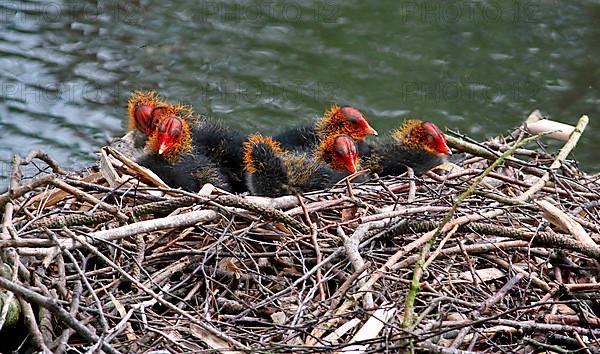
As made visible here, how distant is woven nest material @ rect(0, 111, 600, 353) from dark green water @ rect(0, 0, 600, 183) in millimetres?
3778

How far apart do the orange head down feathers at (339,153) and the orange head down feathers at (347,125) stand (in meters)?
0.22

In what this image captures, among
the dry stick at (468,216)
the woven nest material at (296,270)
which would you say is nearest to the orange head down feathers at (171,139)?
the woven nest material at (296,270)

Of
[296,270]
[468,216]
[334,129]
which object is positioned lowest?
[296,270]

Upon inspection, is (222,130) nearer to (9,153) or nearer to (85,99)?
(9,153)

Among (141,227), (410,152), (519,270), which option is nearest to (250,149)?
(410,152)

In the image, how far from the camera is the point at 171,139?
3.87 metres

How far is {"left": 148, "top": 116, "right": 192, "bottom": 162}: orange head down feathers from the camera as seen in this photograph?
3.86 m

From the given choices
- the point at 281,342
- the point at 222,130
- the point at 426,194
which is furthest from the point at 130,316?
the point at 222,130

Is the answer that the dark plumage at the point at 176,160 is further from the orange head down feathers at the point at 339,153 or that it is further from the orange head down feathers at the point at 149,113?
the orange head down feathers at the point at 339,153

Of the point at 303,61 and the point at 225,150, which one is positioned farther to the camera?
the point at 303,61

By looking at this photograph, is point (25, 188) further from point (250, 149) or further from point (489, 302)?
point (489, 302)

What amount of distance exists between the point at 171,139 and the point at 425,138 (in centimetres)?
109

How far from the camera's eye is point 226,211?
3.13 m

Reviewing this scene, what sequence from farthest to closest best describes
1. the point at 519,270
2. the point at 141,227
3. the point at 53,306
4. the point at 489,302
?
the point at 519,270 → the point at 141,227 → the point at 489,302 → the point at 53,306
